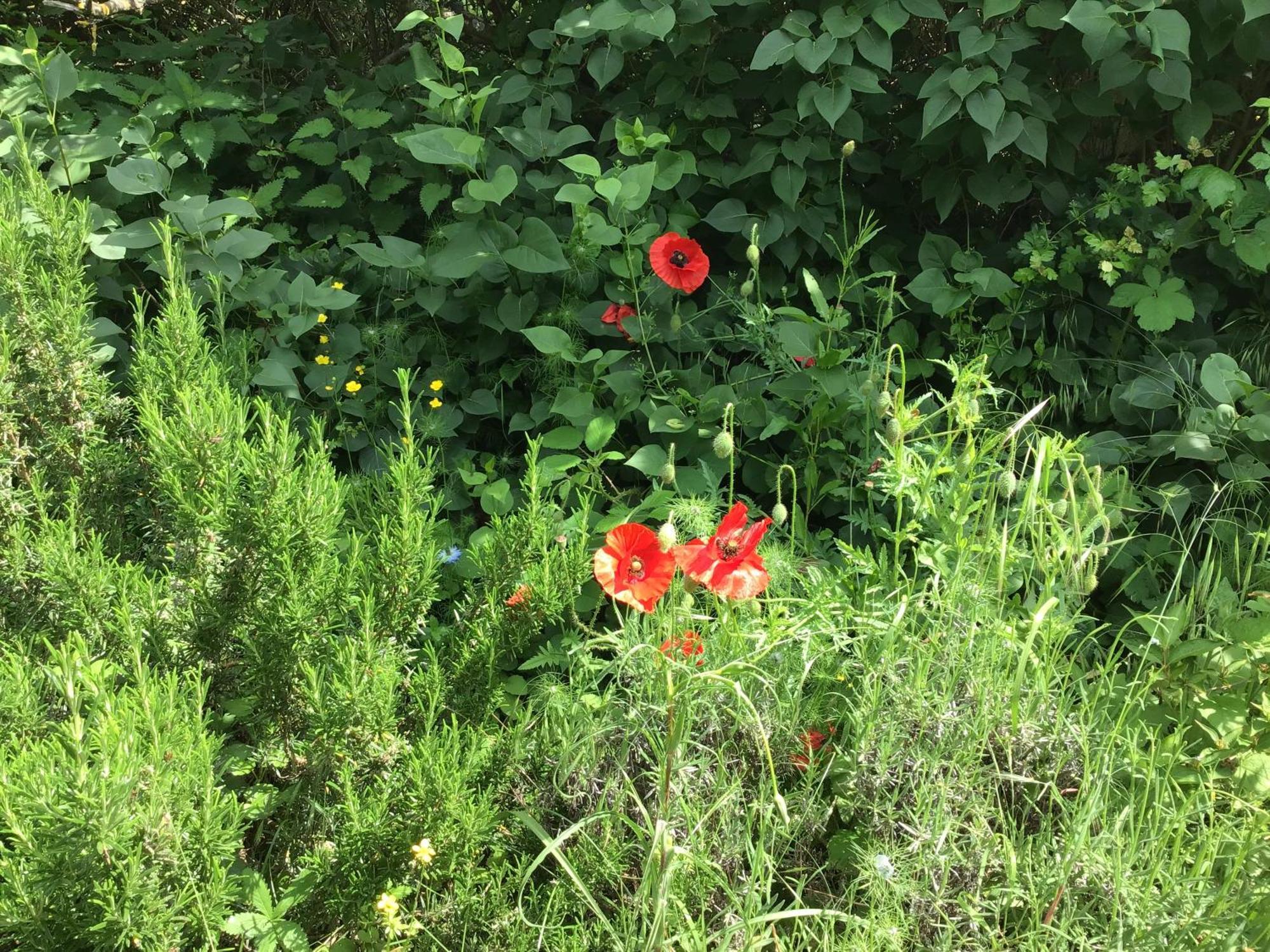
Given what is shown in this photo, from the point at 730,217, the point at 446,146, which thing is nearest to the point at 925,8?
the point at 730,217

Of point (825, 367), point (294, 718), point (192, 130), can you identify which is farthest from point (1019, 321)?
point (192, 130)

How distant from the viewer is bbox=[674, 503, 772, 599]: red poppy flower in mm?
1469

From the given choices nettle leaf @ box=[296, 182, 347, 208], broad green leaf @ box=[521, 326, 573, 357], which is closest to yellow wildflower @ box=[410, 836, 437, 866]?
broad green leaf @ box=[521, 326, 573, 357]

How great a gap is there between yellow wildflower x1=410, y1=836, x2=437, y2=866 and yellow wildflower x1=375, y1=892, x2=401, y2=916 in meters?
0.06

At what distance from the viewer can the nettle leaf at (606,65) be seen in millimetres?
2520

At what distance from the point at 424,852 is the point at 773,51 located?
192 cm

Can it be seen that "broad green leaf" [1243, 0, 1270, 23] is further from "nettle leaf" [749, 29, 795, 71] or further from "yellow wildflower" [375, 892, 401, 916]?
"yellow wildflower" [375, 892, 401, 916]

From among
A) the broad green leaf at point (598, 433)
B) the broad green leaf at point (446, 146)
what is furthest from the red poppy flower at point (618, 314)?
the broad green leaf at point (446, 146)

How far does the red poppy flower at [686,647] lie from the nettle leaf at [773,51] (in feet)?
4.61

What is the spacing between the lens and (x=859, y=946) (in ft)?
4.34

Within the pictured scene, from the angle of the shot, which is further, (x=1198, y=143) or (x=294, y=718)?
(x=1198, y=143)

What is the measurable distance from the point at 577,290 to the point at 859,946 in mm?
1689

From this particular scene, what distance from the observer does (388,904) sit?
1341mm

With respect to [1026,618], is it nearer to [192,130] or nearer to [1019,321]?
[1019,321]
